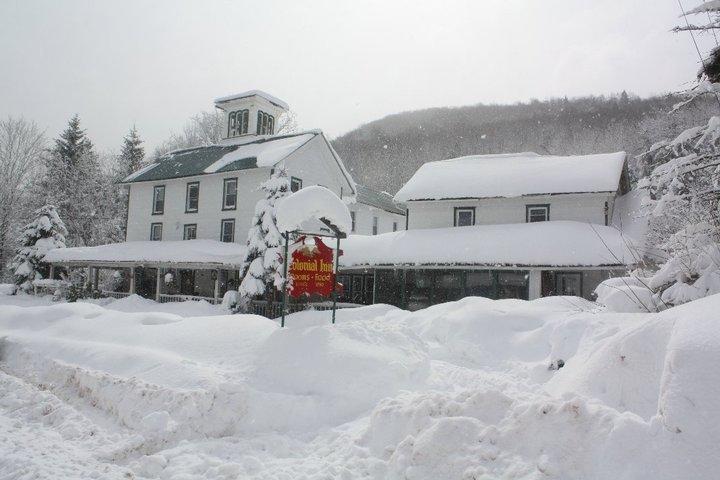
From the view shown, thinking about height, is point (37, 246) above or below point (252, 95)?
below

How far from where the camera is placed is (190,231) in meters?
31.4

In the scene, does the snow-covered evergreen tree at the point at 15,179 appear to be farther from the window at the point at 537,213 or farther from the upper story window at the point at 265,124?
the window at the point at 537,213

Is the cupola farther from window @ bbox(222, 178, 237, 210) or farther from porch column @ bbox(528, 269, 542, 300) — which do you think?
porch column @ bbox(528, 269, 542, 300)

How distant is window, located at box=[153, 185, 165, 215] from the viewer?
33000mm

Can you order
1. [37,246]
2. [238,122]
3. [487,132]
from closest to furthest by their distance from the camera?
[37,246] → [238,122] → [487,132]

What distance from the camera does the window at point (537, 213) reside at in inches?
906

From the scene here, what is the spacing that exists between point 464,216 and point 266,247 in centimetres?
974

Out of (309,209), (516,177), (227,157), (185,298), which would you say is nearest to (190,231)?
(227,157)

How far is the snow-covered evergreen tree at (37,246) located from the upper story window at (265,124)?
600 inches

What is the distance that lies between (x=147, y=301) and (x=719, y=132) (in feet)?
86.5

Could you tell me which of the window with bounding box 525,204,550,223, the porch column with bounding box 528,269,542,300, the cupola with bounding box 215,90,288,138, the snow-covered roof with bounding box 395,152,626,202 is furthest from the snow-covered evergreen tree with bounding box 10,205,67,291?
the porch column with bounding box 528,269,542,300

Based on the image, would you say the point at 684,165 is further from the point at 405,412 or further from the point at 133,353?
the point at 133,353

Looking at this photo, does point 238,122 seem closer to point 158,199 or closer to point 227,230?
point 158,199

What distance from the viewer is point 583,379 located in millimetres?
5742
